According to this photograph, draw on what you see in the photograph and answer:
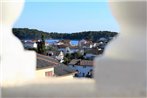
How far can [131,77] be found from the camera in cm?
96

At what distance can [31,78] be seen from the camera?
124 cm

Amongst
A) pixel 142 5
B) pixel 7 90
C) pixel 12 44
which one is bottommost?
pixel 7 90

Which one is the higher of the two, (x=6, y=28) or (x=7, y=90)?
(x=6, y=28)

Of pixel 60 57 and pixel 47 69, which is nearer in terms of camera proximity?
pixel 47 69

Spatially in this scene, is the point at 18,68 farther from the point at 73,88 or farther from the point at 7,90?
the point at 73,88

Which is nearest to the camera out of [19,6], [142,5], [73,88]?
[142,5]

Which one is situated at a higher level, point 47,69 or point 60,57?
point 47,69

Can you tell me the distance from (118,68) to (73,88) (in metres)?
0.18

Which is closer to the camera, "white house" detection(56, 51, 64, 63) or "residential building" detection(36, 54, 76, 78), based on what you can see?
"residential building" detection(36, 54, 76, 78)

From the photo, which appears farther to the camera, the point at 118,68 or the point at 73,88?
the point at 73,88

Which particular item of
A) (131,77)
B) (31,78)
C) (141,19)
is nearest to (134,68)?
(131,77)

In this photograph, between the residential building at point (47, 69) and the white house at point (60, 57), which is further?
the white house at point (60, 57)

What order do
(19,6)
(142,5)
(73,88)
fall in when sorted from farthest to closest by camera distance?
(19,6)
(73,88)
(142,5)

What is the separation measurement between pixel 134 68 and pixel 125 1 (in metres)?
0.19
